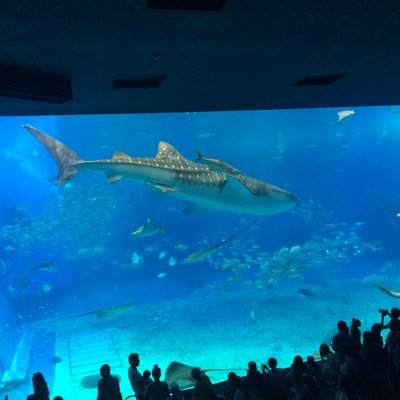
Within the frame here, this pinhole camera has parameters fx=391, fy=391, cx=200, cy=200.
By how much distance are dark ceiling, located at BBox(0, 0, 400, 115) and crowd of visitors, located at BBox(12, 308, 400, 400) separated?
2.67m

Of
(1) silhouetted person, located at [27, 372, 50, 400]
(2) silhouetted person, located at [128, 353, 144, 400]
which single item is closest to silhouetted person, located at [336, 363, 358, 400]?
(2) silhouetted person, located at [128, 353, 144, 400]

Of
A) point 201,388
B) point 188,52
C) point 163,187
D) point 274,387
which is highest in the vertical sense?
point 188,52

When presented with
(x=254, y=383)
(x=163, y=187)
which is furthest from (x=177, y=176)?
→ (x=254, y=383)

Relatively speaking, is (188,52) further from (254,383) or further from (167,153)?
(254,383)

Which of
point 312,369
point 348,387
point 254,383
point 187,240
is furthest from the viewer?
point 187,240

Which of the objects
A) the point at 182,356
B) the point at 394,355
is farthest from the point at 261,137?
the point at 394,355

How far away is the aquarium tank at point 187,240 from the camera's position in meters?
9.71

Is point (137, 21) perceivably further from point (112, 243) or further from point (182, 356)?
point (112, 243)

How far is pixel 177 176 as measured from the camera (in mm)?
6078

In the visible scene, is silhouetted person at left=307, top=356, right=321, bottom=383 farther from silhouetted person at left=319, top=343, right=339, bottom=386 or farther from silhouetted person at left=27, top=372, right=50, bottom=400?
silhouetted person at left=27, top=372, right=50, bottom=400

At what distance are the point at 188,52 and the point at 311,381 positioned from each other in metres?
3.08

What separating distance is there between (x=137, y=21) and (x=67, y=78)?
147 cm

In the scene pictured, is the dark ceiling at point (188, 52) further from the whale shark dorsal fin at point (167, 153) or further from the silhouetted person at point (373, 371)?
the silhouetted person at point (373, 371)

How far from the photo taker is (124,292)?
85.5 ft
